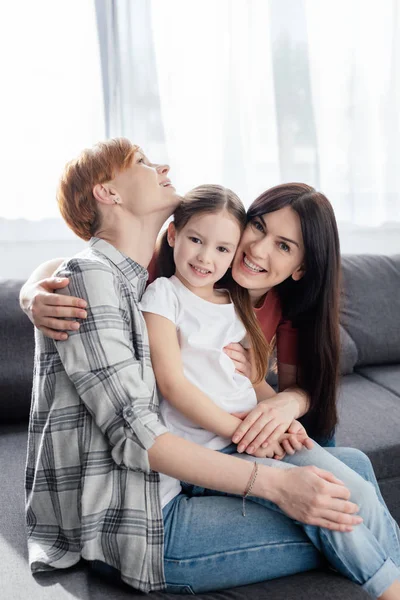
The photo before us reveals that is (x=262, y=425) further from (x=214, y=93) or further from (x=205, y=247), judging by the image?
(x=214, y=93)

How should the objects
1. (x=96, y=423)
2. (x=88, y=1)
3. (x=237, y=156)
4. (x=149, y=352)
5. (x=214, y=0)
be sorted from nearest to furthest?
1. (x=96, y=423)
2. (x=149, y=352)
3. (x=88, y=1)
4. (x=214, y=0)
5. (x=237, y=156)

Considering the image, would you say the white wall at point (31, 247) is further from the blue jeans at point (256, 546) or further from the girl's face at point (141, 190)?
the blue jeans at point (256, 546)

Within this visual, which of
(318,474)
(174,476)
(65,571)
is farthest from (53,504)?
(318,474)

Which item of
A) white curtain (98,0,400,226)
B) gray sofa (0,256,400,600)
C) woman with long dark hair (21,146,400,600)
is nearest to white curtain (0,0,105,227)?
white curtain (98,0,400,226)

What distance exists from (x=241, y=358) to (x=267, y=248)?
267 millimetres

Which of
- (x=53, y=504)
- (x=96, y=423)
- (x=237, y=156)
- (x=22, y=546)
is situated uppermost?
(x=237, y=156)

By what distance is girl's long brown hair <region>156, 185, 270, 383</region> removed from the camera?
4.57 ft

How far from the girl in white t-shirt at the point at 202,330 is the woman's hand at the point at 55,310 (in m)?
0.19

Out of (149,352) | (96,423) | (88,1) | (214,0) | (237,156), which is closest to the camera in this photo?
(96,423)

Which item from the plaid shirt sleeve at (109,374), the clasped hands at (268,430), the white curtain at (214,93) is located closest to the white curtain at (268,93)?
the white curtain at (214,93)

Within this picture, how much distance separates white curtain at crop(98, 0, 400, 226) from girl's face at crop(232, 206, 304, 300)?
130 centimetres

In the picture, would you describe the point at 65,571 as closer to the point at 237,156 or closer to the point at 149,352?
the point at 149,352

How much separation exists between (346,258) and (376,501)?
143 cm

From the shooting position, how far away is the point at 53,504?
1.20 meters
